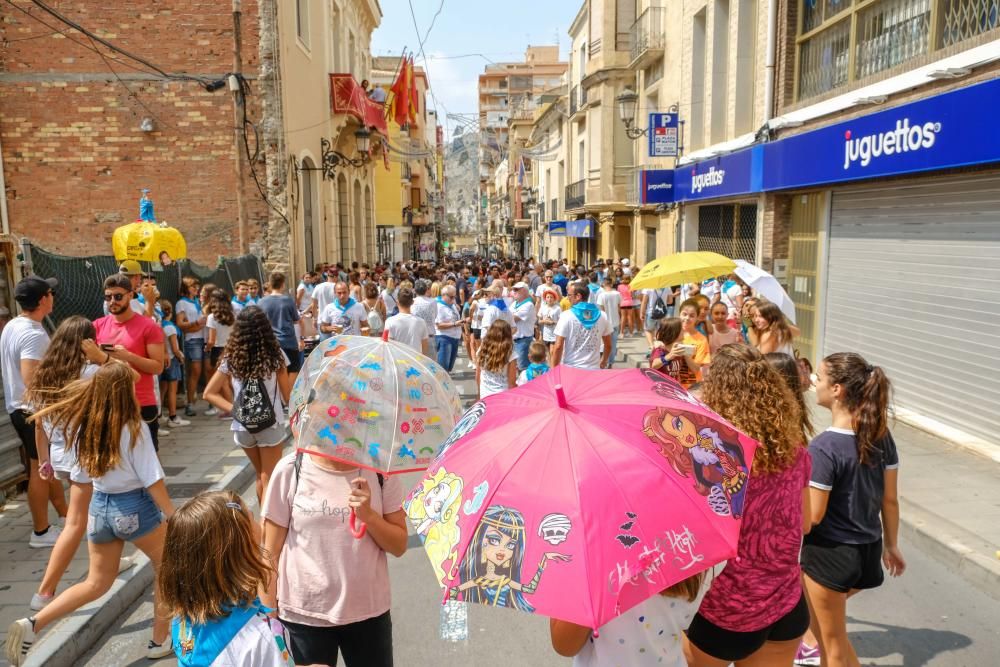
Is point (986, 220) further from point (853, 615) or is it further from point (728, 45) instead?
point (728, 45)

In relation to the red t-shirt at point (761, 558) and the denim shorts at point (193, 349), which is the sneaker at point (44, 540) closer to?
the denim shorts at point (193, 349)

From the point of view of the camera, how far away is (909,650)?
4121 millimetres

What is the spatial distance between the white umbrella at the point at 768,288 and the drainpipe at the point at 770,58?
6376mm

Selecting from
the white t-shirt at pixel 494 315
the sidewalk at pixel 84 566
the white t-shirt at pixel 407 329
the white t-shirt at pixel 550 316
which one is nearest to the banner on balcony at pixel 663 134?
the white t-shirt at pixel 550 316

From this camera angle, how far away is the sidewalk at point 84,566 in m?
4.12

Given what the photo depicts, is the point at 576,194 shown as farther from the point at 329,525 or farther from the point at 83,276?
the point at 329,525

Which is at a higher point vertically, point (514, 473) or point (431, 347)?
point (514, 473)

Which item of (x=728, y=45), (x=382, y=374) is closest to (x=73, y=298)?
(x=382, y=374)

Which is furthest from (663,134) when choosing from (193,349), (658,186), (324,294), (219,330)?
(193,349)

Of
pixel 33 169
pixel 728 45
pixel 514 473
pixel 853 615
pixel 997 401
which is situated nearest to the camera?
pixel 514 473

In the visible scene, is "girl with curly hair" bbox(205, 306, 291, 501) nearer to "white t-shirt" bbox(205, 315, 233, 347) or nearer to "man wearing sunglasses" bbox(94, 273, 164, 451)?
"man wearing sunglasses" bbox(94, 273, 164, 451)

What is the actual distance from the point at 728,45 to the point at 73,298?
1339 centimetres

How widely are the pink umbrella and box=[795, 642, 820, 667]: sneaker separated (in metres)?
2.25

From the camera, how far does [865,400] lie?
3230 mm
